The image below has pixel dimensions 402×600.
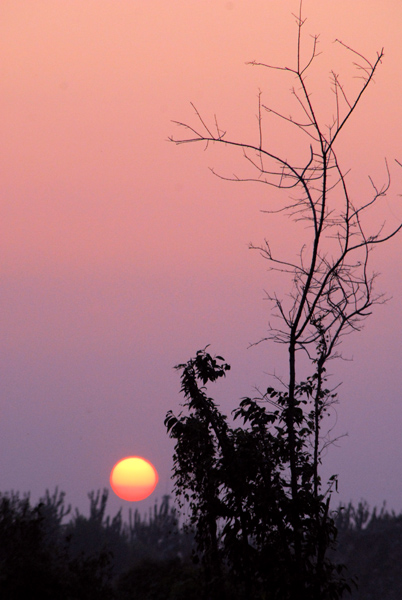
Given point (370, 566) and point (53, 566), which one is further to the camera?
point (370, 566)

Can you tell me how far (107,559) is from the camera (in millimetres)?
15930

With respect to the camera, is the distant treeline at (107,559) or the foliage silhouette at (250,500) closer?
the foliage silhouette at (250,500)

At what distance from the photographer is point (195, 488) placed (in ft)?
36.4

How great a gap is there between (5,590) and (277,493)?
22.5 feet

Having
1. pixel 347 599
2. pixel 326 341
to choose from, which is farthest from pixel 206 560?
pixel 347 599

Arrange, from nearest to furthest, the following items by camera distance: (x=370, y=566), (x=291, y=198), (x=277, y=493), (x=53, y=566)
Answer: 1. (x=291, y=198)
2. (x=277, y=493)
3. (x=53, y=566)
4. (x=370, y=566)

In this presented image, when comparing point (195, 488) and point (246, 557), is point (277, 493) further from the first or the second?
point (195, 488)

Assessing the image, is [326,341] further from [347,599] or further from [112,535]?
[112,535]

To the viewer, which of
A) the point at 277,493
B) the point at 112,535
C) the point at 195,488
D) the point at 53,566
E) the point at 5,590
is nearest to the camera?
the point at 277,493

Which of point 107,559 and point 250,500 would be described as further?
point 107,559

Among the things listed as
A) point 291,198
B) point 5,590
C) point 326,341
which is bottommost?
point 5,590

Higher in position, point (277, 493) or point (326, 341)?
point (326, 341)

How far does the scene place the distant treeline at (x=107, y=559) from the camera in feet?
44.9

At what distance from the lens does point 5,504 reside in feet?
48.6
